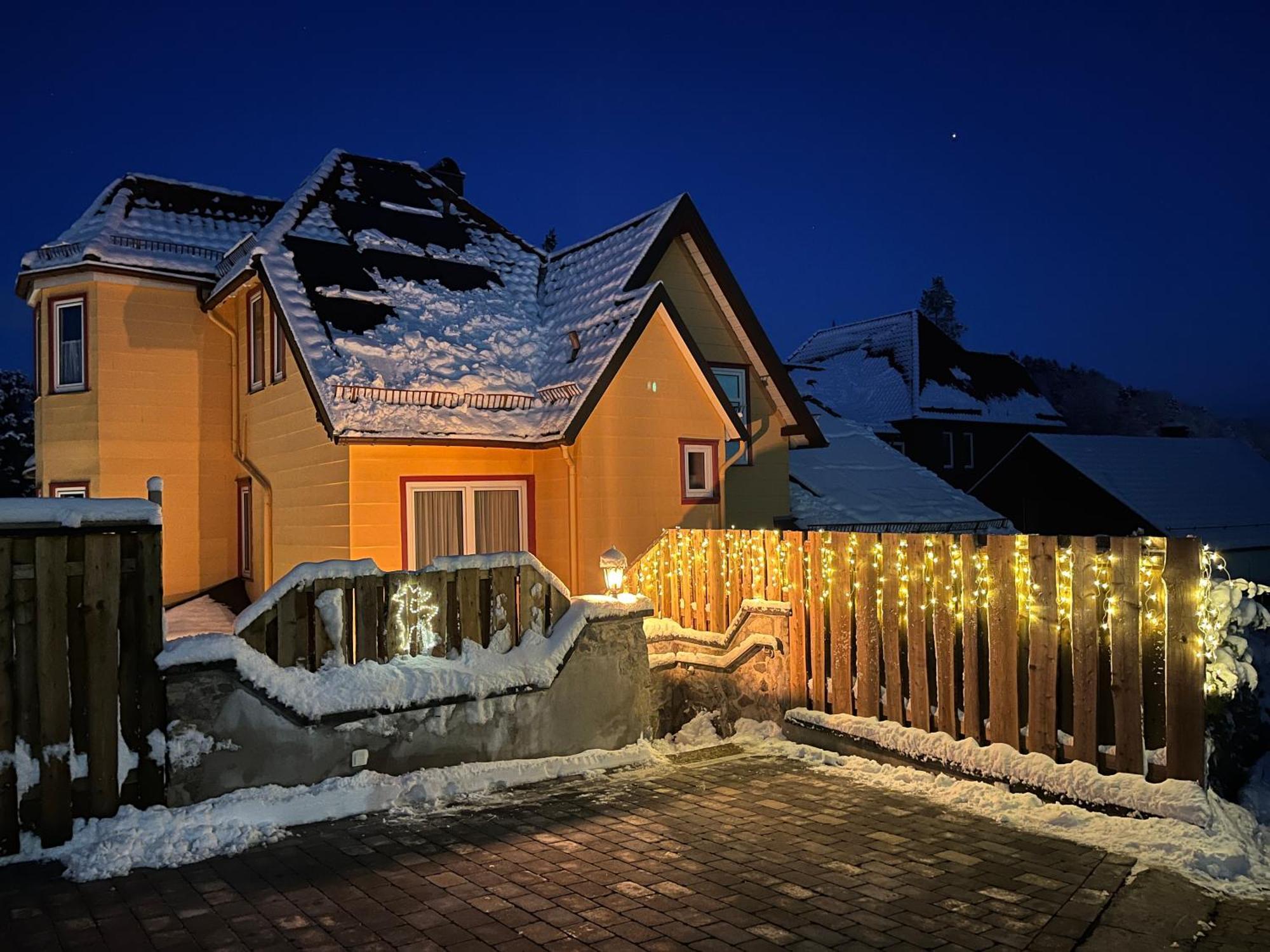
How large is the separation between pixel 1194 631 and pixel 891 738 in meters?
2.59

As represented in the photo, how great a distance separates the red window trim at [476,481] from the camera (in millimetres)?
13391

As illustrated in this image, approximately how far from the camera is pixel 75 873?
5.64m

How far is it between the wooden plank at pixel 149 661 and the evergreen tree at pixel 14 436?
1245 inches

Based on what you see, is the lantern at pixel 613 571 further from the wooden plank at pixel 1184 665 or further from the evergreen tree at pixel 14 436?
the evergreen tree at pixel 14 436

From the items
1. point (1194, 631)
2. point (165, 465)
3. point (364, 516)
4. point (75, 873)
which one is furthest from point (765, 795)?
point (165, 465)

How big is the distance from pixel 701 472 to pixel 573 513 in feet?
8.39

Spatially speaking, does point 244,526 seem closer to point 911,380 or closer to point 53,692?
point 53,692

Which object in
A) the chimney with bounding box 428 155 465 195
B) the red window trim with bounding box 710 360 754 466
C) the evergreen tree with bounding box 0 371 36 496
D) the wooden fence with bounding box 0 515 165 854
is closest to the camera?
the wooden fence with bounding box 0 515 165 854

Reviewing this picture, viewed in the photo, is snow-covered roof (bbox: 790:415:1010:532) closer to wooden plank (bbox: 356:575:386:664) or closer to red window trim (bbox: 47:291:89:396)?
red window trim (bbox: 47:291:89:396)

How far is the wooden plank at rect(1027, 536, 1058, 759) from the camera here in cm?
716

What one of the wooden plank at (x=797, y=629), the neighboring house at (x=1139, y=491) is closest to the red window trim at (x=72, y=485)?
the wooden plank at (x=797, y=629)

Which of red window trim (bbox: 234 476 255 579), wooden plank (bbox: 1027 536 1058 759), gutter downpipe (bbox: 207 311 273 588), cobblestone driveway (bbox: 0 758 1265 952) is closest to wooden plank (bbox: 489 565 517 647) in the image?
cobblestone driveway (bbox: 0 758 1265 952)

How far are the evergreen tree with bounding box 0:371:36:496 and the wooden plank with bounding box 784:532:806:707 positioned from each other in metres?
32.4

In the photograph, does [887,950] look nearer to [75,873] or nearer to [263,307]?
[75,873]
